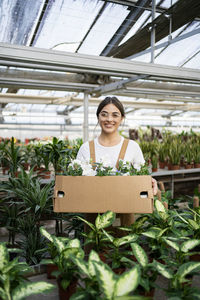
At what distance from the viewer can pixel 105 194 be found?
47.4 inches

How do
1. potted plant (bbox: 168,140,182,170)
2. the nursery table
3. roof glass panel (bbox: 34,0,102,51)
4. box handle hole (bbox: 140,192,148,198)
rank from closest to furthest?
box handle hole (bbox: 140,192,148,198) < roof glass panel (bbox: 34,0,102,51) < the nursery table < potted plant (bbox: 168,140,182,170)

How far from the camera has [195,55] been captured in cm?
458

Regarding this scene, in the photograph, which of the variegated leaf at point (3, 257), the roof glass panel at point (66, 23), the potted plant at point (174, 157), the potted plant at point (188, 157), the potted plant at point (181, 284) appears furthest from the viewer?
the potted plant at point (188, 157)

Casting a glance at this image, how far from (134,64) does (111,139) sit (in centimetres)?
164

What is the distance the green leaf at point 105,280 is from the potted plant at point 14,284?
168mm

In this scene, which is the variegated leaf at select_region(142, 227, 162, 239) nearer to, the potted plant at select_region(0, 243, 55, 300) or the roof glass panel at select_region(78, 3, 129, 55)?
the potted plant at select_region(0, 243, 55, 300)

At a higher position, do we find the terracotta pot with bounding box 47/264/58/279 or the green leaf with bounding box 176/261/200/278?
the green leaf with bounding box 176/261/200/278

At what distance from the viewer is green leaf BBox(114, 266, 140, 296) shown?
30.1 inches

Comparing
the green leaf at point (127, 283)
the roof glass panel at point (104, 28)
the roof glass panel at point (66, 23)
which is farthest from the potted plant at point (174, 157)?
the green leaf at point (127, 283)

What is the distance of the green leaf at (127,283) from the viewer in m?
0.76

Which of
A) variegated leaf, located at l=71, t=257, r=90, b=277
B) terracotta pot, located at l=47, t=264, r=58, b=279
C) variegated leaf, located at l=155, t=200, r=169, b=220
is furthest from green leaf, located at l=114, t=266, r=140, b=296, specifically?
variegated leaf, located at l=155, t=200, r=169, b=220

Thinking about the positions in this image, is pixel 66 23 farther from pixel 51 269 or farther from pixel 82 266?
pixel 82 266

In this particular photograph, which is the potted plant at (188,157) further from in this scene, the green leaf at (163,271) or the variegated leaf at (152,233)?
the green leaf at (163,271)

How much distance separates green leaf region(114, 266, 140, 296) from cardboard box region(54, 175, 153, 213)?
403 millimetres
